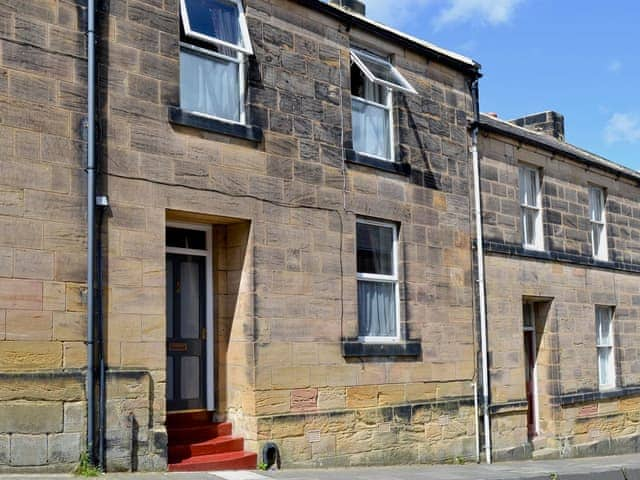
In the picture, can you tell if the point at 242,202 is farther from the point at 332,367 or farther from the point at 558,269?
the point at 558,269

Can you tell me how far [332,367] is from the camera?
38.0ft

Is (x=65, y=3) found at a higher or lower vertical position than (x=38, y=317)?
higher

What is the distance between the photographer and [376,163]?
41.4 feet

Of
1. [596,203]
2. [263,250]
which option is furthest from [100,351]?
[596,203]

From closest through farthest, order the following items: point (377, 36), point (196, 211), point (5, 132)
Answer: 1. point (5, 132)
2. point (196, 211)
3. point (377, 36)

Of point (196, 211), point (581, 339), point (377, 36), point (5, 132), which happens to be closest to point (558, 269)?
point (581, 339)

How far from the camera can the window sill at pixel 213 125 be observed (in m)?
10.2

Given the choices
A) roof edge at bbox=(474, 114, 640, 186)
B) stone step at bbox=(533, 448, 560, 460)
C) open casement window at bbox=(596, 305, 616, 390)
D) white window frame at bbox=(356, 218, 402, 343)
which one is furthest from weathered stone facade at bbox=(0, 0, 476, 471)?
open casement window at bbox=(596, 305, 616, 390)

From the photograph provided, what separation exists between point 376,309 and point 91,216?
4872 millimetres

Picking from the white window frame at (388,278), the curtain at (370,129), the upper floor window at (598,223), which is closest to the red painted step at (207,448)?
the white window frame at (388,278)

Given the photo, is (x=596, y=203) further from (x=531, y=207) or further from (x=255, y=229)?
(x=255, y=229)

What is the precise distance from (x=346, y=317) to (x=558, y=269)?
243 inches

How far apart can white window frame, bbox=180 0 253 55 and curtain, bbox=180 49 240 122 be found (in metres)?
0.27

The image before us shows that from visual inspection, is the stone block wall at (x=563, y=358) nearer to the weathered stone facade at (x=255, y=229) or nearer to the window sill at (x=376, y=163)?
the weathered stone facade at (x=255, y=229)
